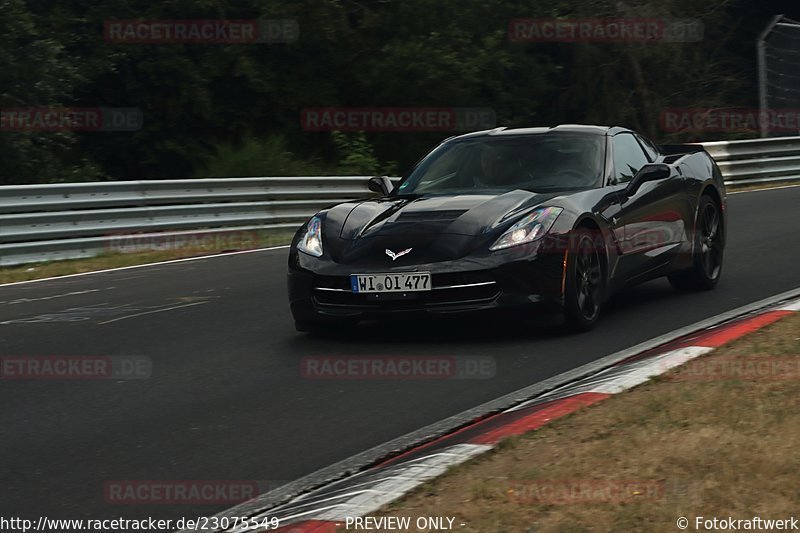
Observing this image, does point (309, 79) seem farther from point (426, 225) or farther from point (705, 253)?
point (426, 225)

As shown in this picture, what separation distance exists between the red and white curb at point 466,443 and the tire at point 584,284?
693mm

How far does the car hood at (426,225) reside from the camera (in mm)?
7789

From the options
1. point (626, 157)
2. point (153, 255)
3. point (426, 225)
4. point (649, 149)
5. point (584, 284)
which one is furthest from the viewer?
point (153, 255)

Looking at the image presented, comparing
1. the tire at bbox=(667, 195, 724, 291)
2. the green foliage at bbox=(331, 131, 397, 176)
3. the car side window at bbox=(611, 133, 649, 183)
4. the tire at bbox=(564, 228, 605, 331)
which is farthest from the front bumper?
the green foliage at bbox=(331, 131, 397, 176)

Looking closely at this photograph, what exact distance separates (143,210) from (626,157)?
7.61 m

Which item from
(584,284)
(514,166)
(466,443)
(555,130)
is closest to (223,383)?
(466,443)

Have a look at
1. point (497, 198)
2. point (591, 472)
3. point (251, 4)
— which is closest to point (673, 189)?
point (497, 198)

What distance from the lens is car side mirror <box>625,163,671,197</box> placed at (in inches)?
354

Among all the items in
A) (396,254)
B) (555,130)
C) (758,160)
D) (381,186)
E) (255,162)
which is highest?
(555,130)

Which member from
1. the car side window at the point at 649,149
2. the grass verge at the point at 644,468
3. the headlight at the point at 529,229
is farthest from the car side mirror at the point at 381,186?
the grass verge at the point at 644,468

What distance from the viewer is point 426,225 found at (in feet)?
26.2

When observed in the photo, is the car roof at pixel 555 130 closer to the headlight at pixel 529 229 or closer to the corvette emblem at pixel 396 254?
the headlight at pixel 529 229

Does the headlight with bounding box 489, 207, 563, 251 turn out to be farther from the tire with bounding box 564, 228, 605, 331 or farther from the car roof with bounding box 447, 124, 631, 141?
the car roof with bounding box 447, 124, 631, 141

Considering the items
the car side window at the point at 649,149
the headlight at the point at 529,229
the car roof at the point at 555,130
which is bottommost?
the headlight at the point at 529,229
